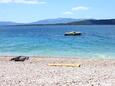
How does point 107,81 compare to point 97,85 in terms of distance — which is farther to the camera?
point 107,81

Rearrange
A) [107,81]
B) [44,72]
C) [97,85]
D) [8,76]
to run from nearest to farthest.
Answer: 1. [97,85]
2. [107,81]
3. [8,76]
4. [44,72]

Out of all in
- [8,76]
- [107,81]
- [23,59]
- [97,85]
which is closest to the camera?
[97,85]

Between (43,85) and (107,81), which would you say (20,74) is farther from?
(107,81)

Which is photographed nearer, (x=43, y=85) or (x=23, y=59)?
(x=43, y=85)

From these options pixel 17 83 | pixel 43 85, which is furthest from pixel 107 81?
pixel 17 83

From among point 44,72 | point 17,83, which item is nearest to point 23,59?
point 44,72

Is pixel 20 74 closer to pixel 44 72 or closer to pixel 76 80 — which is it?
pixel 44 72

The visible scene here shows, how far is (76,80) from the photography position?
15109 mm

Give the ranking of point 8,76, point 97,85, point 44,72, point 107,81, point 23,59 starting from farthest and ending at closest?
point 23,59
point 44,72
point 8,76
point 107,81
point 97,85

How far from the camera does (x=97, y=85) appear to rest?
45.4 ft

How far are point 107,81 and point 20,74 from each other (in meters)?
4.69

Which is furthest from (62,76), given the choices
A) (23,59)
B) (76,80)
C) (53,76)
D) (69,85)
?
(23,59)

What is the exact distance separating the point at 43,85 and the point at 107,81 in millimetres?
2932

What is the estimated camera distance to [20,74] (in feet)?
56.2
